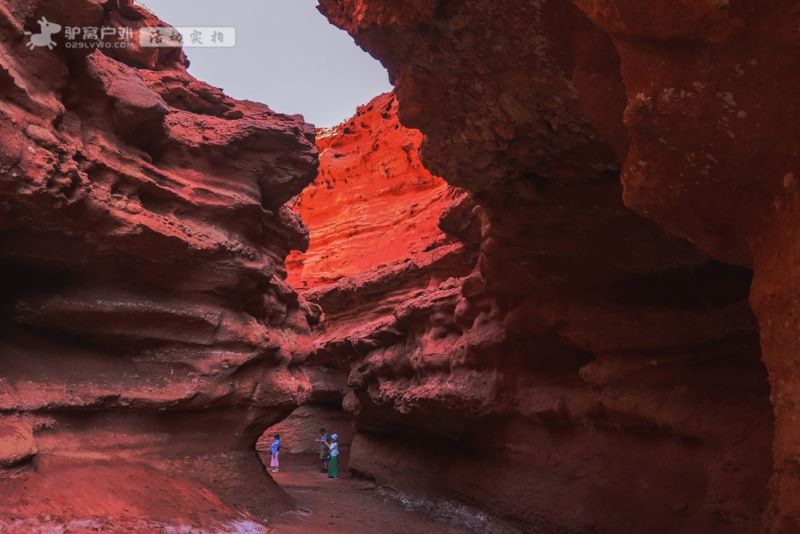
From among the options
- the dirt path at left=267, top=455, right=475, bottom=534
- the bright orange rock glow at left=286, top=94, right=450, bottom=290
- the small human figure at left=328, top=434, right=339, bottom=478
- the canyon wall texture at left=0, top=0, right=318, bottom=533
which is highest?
the bright orange rock glow at left=286, top=94, right=450, bottom=290

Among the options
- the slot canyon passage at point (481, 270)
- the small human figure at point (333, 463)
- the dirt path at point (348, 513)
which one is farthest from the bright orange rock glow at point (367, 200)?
the slot canyon passage at point (481, 270)

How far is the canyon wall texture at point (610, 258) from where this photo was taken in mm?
2885

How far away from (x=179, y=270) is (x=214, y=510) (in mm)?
2772

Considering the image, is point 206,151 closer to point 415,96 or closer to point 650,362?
point 415,96

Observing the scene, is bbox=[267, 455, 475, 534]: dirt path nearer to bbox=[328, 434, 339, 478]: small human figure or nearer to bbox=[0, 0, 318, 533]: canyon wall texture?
bbox=[0, 0, 318, 533]: canyon wall texture

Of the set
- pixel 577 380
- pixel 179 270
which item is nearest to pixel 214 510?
pixel 179 270

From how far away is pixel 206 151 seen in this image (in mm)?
8039

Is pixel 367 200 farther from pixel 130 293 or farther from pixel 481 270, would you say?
pixel 130 293

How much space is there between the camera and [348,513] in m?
8.78

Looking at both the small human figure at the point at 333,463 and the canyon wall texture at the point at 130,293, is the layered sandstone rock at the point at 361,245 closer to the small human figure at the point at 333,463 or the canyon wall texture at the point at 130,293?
the small human figure at the point at 333,463

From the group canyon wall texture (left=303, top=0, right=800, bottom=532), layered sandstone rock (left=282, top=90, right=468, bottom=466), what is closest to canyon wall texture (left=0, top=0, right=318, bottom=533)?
canyon wall texture (left=303, top=0, right=800, bottom=532)

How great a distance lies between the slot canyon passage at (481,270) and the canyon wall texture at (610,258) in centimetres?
2

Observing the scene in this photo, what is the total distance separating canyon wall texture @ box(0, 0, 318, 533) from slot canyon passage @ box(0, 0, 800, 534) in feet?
0.11

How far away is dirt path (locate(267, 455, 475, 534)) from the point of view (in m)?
7.36
